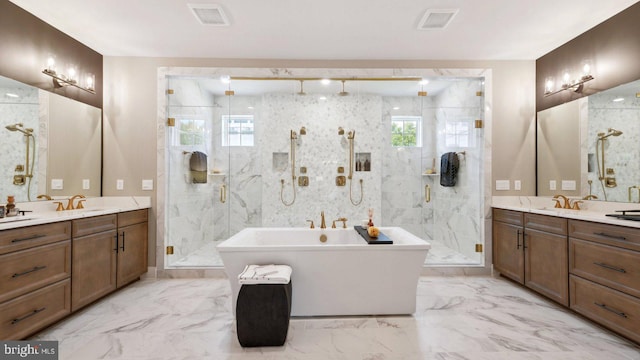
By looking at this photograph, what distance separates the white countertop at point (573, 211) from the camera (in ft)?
7.62

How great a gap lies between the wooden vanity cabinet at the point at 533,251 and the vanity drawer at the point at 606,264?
11 cm

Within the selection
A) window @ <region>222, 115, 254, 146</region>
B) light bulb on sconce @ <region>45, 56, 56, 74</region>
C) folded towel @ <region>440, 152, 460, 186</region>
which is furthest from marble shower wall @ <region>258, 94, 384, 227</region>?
light bulb on sconce @ <region>45, 56, 56, 74</region>

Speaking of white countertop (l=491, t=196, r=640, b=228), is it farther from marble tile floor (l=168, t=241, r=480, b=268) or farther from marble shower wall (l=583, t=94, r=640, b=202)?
marble tile floor (l=168, t=241, r=480, b=268)

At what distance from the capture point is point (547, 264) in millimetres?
2840

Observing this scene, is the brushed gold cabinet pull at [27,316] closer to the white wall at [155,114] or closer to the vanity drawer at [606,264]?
the white wall at [155,114]

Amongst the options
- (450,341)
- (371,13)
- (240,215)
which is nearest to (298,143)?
(240,215)

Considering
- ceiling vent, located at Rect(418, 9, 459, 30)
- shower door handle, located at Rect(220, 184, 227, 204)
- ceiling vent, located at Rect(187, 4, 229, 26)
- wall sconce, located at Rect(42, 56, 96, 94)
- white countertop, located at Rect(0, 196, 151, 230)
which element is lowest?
white countertop, located at Rect(0, 196, 151, 230)

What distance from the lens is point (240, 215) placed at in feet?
13.9

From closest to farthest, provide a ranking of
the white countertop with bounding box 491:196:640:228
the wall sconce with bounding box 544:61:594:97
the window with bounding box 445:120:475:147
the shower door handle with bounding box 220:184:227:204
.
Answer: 1. the white countertop with bounding box 491:196:640:228
2. the wall sconce with bounding box 544:61:594:97
3. the window with bounding box 445:120:475:147
4. the shower door handle with bounding box 220:184:227:204

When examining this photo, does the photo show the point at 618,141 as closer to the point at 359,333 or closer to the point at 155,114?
the point at 359,333

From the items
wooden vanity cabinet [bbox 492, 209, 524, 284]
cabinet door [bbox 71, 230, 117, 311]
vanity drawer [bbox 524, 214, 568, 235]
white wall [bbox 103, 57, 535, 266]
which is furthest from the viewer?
white wall [bbox 103, 57, 535, 266]

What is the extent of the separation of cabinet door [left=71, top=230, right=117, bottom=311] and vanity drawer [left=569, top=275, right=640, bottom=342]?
13.8 ft

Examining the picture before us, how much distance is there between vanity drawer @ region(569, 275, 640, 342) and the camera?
2057 millimetres

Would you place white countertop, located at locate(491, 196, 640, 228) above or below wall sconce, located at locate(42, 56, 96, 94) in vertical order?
below
